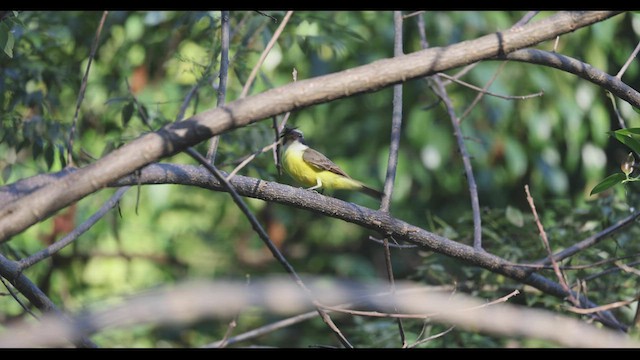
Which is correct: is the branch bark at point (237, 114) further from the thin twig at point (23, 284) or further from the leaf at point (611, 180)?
the leaf at point (611, 180)

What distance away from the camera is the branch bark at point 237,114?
1.90 metres

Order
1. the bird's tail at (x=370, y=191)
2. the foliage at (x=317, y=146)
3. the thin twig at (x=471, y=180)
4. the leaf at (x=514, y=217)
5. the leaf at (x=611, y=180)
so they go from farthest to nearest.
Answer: the foliage at (x=317, y=146)
the bird's tail at (x=370, y=191)
the leaf at (x=514, y=217)
the thin twig at (x=471, y=180)
the leaf at (x=611, y=180)

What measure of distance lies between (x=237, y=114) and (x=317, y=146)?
4.80 metres

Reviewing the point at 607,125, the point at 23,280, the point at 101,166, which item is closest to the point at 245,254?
the point at 607,125

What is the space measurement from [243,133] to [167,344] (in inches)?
98.9

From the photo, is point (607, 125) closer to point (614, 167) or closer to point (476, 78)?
point (614, 167)

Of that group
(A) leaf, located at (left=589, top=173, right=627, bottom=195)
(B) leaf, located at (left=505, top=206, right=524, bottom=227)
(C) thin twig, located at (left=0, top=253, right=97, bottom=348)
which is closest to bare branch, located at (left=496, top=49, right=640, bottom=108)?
(A) leaf, located at (left=589, top=173, right=627, bottom=195)

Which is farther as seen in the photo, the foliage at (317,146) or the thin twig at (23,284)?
the foliage at (317,146)

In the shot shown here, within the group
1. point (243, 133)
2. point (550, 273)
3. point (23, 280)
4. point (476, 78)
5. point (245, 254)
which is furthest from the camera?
point (245, 254)

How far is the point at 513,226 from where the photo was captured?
14.7ft

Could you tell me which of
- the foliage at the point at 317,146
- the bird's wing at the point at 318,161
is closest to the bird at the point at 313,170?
the bird's wing at the point at 318,161

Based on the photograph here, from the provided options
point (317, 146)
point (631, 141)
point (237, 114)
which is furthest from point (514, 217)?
point (317, 146)

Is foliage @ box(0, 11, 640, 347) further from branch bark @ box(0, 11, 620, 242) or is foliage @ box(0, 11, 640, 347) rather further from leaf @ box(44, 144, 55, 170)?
branch bark @ box(0, 11, 620, 242)

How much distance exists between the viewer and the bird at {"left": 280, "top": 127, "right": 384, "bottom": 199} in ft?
15.3
